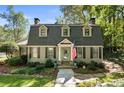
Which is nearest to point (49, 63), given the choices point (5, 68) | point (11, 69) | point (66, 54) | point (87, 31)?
point (66, 54)

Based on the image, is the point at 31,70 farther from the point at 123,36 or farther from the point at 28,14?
the point at 123,36

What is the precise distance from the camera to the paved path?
8.25 meters

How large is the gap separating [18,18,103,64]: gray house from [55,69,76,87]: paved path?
42.2 inches

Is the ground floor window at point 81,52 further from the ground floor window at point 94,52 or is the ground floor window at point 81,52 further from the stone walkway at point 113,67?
the stone walkway at point 113,67

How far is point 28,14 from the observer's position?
9883 mm

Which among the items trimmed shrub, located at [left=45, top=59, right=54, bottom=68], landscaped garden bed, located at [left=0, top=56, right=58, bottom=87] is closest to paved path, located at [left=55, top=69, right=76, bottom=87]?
landscaped garden bed, located at [left=0, top=56, right=58, bottom=87]

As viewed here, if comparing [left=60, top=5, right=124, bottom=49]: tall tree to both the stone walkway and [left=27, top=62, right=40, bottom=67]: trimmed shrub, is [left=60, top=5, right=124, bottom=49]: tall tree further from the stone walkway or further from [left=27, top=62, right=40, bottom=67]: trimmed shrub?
[left=27, top=62, right=40, bottom=67]: trimmed shrub

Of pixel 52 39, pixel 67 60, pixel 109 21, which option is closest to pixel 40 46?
pixel 52 39

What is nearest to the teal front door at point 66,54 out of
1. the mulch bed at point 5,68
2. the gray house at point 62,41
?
the gray house at point 62,41

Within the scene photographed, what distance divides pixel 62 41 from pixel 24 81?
284cm

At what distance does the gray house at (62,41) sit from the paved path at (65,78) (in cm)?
107

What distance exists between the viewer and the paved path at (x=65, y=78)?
27.1 feet

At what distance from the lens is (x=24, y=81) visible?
8.55 meters
